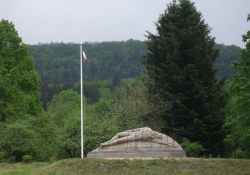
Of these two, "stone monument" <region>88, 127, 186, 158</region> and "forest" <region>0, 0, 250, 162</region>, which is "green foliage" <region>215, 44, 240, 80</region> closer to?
"forest" <region>0, 0, 250, 162</region>

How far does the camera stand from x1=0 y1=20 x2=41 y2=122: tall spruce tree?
37.2m

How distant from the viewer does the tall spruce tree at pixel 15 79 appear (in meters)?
37.2

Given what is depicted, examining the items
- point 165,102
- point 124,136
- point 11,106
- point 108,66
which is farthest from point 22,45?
point 108,66

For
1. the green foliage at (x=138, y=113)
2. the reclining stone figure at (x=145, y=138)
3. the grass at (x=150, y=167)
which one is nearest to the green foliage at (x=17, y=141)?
the green foliage at (x=138, y=113)

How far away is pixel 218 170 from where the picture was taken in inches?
755

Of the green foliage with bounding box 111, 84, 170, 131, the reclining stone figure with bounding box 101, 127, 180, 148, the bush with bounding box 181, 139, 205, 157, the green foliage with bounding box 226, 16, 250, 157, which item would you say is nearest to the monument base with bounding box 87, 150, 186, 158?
the reclining stone figure with bounding box 101, 127, 180, 148

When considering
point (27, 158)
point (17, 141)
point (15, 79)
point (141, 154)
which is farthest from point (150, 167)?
point (15, 79)

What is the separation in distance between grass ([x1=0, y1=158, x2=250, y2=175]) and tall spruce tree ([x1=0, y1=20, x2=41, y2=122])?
54.0 ft

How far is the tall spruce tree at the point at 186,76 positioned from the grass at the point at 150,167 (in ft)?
32.6

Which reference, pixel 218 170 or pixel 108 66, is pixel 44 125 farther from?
pixel 108 66

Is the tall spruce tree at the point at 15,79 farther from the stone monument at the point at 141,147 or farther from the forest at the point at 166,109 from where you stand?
the stone monument at the point at 141,147

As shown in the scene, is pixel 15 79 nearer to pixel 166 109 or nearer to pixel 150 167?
pixel 166 109

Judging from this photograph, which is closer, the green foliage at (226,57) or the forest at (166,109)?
the forest at (166,109)

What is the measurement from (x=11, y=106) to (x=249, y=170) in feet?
72.4
